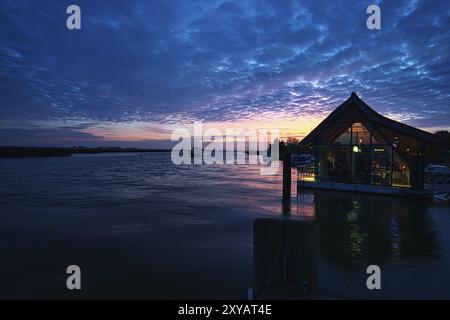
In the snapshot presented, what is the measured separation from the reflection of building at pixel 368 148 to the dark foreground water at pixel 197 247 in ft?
10.6

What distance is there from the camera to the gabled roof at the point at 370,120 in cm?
1812

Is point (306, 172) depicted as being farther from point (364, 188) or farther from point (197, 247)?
point (197, 247)

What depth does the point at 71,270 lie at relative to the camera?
298 inches

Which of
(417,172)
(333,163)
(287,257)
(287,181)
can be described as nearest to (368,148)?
(333,163)

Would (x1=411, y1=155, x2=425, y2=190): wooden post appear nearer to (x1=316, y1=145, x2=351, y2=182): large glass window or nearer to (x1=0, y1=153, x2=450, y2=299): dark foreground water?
(x1=0, y1=153, x2=450, y2=299): dark foreground water

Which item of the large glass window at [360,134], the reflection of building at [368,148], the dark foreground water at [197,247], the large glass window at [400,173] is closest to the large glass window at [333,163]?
the reflection of building at [368,148]

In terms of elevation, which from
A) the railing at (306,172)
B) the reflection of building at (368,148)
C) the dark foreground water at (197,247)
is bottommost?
the dark foreground water at (197,247)

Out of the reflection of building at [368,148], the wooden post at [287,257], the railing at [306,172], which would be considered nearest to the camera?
the wooden post at [287,257]

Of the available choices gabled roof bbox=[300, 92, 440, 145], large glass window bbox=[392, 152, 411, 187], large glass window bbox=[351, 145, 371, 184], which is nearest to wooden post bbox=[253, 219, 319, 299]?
gabled roof bbox=[300, 92, 440, 145]

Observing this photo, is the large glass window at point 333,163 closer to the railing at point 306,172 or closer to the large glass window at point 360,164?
the large glass window at point 360,164

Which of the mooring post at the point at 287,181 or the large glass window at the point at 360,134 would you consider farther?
the large glass window at the point at 360,134

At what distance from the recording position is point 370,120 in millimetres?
19703

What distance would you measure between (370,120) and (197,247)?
15903mm

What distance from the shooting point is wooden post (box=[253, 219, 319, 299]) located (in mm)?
4773
